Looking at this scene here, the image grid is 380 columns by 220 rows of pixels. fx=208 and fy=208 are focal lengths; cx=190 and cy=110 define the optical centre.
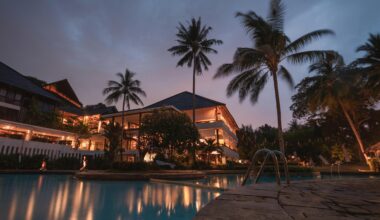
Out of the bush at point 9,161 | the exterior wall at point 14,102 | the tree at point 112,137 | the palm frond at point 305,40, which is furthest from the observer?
the exterior wall at point 14,102

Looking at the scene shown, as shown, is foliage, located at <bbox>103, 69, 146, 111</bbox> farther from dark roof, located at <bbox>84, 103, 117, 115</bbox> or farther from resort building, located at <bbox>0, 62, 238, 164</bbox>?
dark roof, located at <bbox>84, 103, 117, 115</bbox>

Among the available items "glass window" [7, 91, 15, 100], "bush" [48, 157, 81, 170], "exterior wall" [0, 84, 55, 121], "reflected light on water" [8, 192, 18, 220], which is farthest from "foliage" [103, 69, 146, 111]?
"reflected light on water" [8, 192, 18, 220]

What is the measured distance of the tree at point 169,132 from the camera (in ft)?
67.9

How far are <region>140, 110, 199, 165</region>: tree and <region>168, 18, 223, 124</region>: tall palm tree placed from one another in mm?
8805

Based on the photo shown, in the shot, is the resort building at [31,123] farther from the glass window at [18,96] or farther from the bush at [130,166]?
the bush at [130,166]

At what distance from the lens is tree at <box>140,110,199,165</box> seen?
815 inches

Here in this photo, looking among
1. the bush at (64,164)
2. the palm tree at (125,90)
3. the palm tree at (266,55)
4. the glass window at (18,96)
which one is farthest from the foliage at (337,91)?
the glass window at (18,96)

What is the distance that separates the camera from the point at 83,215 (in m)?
5.15

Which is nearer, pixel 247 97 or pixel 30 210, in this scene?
pixel 30 210

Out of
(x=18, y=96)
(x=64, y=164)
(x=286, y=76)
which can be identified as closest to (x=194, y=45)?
(x=286, y=76)

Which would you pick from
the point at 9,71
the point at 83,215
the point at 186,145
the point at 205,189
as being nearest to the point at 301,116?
the point at 186,145

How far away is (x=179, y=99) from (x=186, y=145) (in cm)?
2037

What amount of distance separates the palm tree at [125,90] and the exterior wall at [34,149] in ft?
32.7

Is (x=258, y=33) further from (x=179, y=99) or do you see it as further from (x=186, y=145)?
(x=179, y=99)
